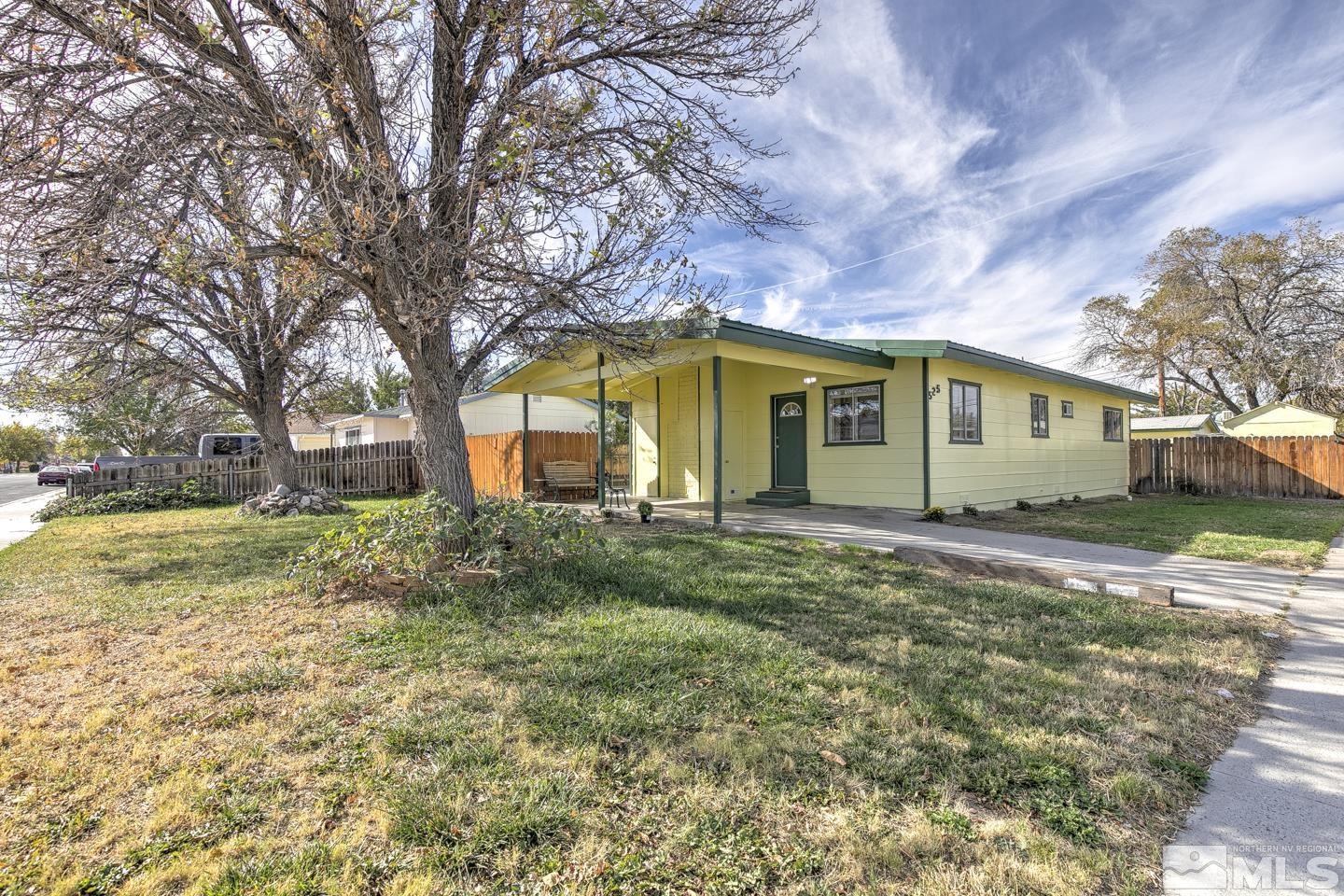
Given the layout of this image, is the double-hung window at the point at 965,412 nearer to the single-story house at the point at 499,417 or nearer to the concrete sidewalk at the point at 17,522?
the single-story house at the point at 499,417

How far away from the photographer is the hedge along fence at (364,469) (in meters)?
14.2

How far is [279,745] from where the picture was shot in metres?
2.53

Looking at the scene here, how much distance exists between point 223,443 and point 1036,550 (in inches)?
881

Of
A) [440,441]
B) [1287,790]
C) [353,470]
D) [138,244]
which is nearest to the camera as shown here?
[1287,790]

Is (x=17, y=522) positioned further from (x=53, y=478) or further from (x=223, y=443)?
(x=53, y=478)

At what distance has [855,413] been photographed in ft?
35.5

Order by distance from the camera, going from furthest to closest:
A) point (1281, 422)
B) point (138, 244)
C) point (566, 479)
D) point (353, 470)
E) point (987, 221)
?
point (1281, 422)
point (353, 470)
point (987, 221)
point (566, 479)
point (138, 244)

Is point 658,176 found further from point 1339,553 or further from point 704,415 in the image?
point 1339,553

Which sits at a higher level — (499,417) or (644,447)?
(499,417)

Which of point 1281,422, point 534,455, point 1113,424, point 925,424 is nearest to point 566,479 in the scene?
point 534,455

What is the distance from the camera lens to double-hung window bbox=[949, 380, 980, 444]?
10.6 metres

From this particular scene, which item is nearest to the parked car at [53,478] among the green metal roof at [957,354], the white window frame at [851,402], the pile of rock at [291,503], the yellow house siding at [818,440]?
the pile of rock at [291,503]

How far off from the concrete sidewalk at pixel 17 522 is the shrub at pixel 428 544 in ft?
22.4

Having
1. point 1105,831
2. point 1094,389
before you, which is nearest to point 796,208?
point 1105,831
